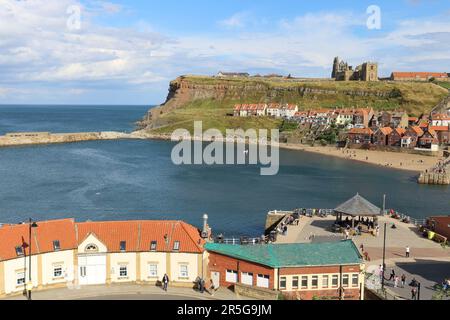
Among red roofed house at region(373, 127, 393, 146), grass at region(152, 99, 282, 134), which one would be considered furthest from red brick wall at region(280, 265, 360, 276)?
grass at region(152, 99, 282, 134)

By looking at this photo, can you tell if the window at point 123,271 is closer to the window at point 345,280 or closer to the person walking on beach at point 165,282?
the person walking on beach at point 165,282

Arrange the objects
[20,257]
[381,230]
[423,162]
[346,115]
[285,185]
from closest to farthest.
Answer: [20,257], [381,230], [285,185], [423,162], [346,115]

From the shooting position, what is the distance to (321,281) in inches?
977

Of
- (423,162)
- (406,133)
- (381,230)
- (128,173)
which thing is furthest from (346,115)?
(381,230)

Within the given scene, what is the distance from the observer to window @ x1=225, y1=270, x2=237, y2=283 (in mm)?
25375

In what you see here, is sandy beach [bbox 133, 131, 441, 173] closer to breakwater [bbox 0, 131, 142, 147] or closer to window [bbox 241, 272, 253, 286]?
breakwater [bbox 0, 131, 142, 147]

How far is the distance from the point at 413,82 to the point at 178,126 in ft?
277

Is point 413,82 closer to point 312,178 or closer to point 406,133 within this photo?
point 406,133

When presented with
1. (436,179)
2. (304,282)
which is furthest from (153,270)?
(436,179)

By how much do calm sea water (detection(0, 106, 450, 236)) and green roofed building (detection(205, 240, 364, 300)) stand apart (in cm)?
1987

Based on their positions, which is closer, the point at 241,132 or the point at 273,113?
the point at 241,132

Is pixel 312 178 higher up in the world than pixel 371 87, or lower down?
lower down

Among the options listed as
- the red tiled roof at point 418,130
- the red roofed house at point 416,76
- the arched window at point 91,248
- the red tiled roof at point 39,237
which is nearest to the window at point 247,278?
the arched window at point 91,248

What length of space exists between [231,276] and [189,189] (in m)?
46.4
